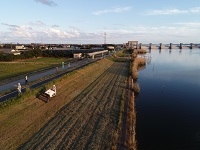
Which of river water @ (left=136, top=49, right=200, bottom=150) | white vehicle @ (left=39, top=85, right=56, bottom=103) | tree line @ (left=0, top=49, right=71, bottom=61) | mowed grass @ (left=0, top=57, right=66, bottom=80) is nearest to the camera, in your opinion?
river water @ (left=136, top=49, right=200, bottom=150)

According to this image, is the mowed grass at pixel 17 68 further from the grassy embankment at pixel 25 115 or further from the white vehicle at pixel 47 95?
the grassy embankment at pixel 25 115

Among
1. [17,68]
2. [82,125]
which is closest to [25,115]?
[82,125]

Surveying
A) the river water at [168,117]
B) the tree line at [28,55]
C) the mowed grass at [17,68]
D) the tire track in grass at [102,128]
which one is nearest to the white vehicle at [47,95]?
the tire track in grass at [102,128]

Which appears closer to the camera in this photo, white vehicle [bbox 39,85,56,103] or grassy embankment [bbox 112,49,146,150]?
grassy embankment [bbox 112,49,146,150]

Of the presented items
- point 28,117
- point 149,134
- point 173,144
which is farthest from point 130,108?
point 28,117

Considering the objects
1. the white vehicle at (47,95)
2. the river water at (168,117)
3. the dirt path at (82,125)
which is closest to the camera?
the dirt path at (82,125)

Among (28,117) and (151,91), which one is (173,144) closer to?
(28,117)

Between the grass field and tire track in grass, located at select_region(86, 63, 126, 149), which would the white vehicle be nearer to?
the grass field

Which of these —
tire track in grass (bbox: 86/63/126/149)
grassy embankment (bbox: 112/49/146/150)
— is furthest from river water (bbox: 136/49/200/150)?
tire track in grass (bbox: 86/63/126/149)

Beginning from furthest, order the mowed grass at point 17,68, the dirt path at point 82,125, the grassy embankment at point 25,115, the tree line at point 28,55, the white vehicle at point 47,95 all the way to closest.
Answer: the tree line at point 28,55 → the mowed grass at point 17,68 → the white vehicle at point 47,95 → the grassy embankment at point 25,115 → the dirt path at point 82,125
